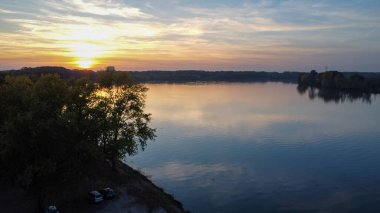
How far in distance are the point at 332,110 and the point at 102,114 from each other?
75271mm

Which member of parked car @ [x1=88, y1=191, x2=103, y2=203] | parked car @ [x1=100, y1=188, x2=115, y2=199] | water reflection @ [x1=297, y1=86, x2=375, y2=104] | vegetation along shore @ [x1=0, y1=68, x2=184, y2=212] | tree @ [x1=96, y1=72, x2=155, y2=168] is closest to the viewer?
vegetation along shore @ [x1=0, y1=68, x2=184, y2=212]

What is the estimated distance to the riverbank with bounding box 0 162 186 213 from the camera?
28109 millimetres

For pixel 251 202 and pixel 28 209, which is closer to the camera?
pixel 28 209

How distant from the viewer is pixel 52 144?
25719 millimetres

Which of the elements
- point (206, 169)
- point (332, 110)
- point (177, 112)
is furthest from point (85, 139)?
point (332, 110)

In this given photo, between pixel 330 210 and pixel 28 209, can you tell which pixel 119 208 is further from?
pixel 330 210

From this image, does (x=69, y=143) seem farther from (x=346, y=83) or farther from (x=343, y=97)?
(x=346, y=83)

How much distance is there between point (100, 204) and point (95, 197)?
2.16 ft

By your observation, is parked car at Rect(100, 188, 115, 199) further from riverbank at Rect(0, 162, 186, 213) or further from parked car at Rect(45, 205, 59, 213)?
parked car at Rect(45, 205, 59, 213)

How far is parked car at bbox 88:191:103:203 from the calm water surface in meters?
7.92

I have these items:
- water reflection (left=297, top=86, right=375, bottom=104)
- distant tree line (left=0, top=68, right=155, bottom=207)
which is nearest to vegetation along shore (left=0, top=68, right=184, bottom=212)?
distant tree line (left=0, top=68, right=155, bottom=207)

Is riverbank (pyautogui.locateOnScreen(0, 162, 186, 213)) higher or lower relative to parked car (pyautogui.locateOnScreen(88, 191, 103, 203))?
lower

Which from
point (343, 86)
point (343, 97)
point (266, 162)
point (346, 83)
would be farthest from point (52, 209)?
point (343, 86)

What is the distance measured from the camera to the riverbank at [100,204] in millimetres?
28109
